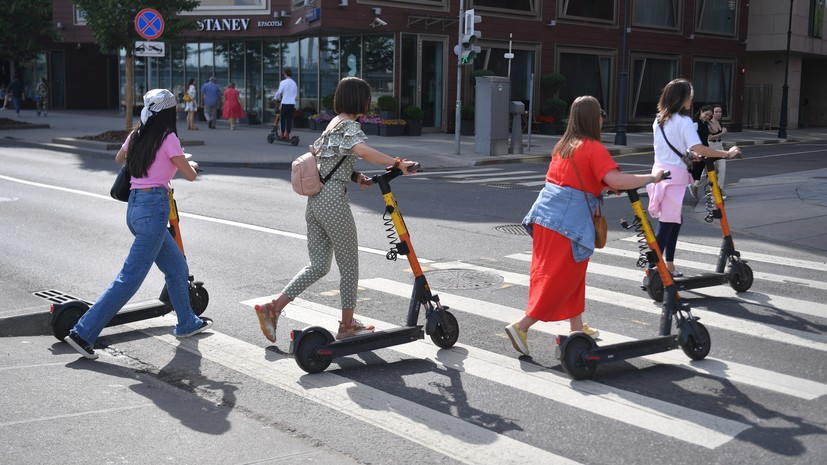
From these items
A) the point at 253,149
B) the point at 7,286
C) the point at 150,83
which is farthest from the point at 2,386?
the point at 150,83

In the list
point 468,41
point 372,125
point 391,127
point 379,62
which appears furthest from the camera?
point 379,62

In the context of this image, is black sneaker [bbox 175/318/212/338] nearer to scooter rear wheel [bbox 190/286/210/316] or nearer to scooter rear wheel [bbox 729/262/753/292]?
scooter rear wheel [bbox 190/286/210/316]

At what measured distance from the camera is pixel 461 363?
6227mm

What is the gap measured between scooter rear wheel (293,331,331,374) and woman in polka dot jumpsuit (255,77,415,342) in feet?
1.36

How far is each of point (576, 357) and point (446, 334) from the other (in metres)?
1.06

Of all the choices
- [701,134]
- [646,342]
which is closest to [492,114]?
[701,134]

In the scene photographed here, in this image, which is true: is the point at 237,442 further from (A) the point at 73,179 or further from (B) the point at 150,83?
(B) the point at 150,83

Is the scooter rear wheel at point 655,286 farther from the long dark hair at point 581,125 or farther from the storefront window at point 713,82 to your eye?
the storefront window at point 713,82

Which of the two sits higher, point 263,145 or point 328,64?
point 328,64

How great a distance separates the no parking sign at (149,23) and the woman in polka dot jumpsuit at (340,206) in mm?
16000

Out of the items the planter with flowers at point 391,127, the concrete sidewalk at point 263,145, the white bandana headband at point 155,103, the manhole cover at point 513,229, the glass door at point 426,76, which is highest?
the glass door at point 426,76

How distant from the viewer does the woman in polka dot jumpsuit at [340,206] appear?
6035 mm

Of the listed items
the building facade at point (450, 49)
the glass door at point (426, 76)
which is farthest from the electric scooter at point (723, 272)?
the glass door at point (426, 76)

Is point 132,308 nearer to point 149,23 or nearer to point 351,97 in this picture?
point 351,97
